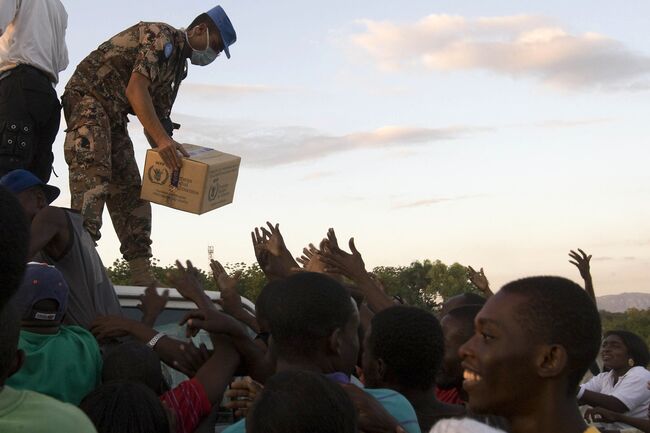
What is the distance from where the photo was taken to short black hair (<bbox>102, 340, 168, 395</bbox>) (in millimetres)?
3410

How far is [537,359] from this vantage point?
2666 millimetres

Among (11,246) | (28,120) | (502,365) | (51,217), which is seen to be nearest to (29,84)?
(28,120)

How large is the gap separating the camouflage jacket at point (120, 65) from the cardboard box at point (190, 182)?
0.40 m

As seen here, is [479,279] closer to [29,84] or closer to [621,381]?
[621,381]

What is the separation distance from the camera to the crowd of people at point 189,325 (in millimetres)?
2410

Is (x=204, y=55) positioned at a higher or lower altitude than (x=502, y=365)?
higher

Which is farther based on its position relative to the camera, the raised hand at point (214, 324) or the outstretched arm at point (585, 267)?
the outstretched arm at point (585, 267)

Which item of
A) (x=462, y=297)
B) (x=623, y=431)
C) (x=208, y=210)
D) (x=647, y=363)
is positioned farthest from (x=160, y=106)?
(x=647, y=363)

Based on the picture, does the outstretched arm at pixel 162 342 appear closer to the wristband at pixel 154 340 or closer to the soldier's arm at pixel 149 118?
the wristband at pixel 154 340

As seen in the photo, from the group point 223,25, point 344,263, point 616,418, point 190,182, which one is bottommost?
point 616,418

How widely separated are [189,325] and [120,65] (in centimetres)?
290

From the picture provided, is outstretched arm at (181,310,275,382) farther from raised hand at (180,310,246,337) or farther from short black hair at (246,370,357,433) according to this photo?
short black hair at (246,370,357,433)

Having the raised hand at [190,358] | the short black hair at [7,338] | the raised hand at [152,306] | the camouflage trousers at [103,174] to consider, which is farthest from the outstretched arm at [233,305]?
the short black hair at [7,338]

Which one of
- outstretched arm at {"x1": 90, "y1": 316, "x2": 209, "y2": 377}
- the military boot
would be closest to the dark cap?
outstretched arm at {"x1": 90, "y1": 316, "x2": 209, "y2": 377}
